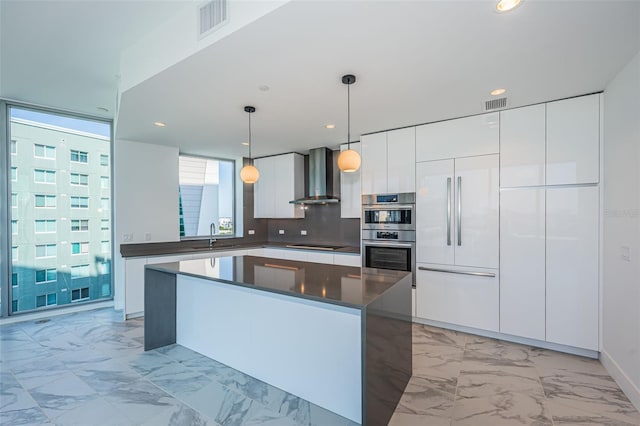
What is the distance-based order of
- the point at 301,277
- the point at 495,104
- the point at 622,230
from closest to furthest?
the point at 301,277
the point at 622,230
the point at 495,104

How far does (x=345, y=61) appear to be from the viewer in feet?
6.85

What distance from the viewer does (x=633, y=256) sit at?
2.13m

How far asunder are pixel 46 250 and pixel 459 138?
5506 millimetres

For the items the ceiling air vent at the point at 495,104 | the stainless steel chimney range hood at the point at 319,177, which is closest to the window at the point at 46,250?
the stainless steel chimney range hood at the point at 319,177

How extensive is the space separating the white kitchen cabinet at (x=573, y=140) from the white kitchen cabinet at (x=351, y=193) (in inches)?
86.9

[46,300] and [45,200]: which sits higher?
[45,200]

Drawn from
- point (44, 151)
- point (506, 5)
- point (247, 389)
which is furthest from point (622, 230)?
point (44, 151)

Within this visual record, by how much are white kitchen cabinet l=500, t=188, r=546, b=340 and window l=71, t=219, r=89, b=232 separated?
547cm

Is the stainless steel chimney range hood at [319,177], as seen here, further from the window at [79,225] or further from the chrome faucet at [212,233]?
the window at [79,225]

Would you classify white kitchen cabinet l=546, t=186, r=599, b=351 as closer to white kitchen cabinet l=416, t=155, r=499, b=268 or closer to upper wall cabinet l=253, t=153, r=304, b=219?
white kitchen cabinet l=416, t=155, r=499, b=268

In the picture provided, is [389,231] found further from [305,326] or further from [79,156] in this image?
[79,156]

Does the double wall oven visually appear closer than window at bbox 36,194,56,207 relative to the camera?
Yes

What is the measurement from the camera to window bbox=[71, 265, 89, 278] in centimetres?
425

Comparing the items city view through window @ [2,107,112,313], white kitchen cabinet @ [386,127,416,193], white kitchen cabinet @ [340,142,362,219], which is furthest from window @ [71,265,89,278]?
white kitchen cabinet @ [386,127,416,193]
